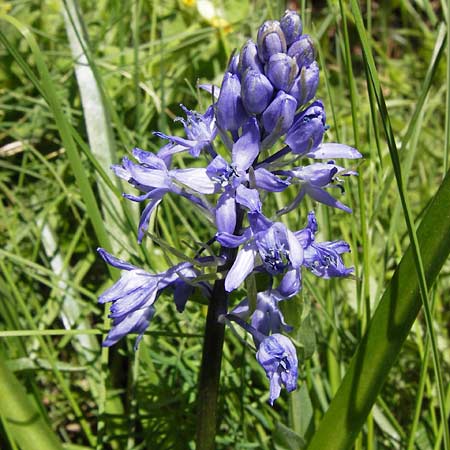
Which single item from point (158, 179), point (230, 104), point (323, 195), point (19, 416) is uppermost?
point (230, 104)

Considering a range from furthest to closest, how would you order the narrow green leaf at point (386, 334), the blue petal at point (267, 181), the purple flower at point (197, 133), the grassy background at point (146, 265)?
the grassy background at point (146, 265) → the purple flower at point (197, 133) → the blue petal at point (267, 181) → the narrow green leaf at point (386, 334)

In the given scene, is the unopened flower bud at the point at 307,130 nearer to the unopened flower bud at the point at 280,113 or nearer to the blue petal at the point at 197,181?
the unopened flower bud at the point at 280,113

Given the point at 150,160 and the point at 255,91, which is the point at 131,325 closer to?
the point at 150,160

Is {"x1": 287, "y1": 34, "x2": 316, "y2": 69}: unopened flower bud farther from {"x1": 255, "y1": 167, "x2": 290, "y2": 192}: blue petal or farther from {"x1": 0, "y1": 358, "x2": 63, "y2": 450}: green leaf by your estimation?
{"x1": 0, "y1": 358, "x2": 63, "y2": 450}: green leaf

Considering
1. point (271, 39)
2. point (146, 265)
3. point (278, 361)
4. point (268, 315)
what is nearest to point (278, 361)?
point (278, 361)

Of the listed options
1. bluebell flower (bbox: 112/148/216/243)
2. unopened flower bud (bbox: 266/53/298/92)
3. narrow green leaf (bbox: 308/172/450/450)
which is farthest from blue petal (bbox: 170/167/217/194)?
narrow green leaf (bbox: 308/172/450/450)

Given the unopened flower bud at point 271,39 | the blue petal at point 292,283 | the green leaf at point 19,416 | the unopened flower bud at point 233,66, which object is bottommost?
the green leaf at point 19,416

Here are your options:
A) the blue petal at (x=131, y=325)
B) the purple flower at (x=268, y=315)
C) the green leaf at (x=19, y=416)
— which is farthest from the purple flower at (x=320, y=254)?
the green leaf at (x=19, y=416)
